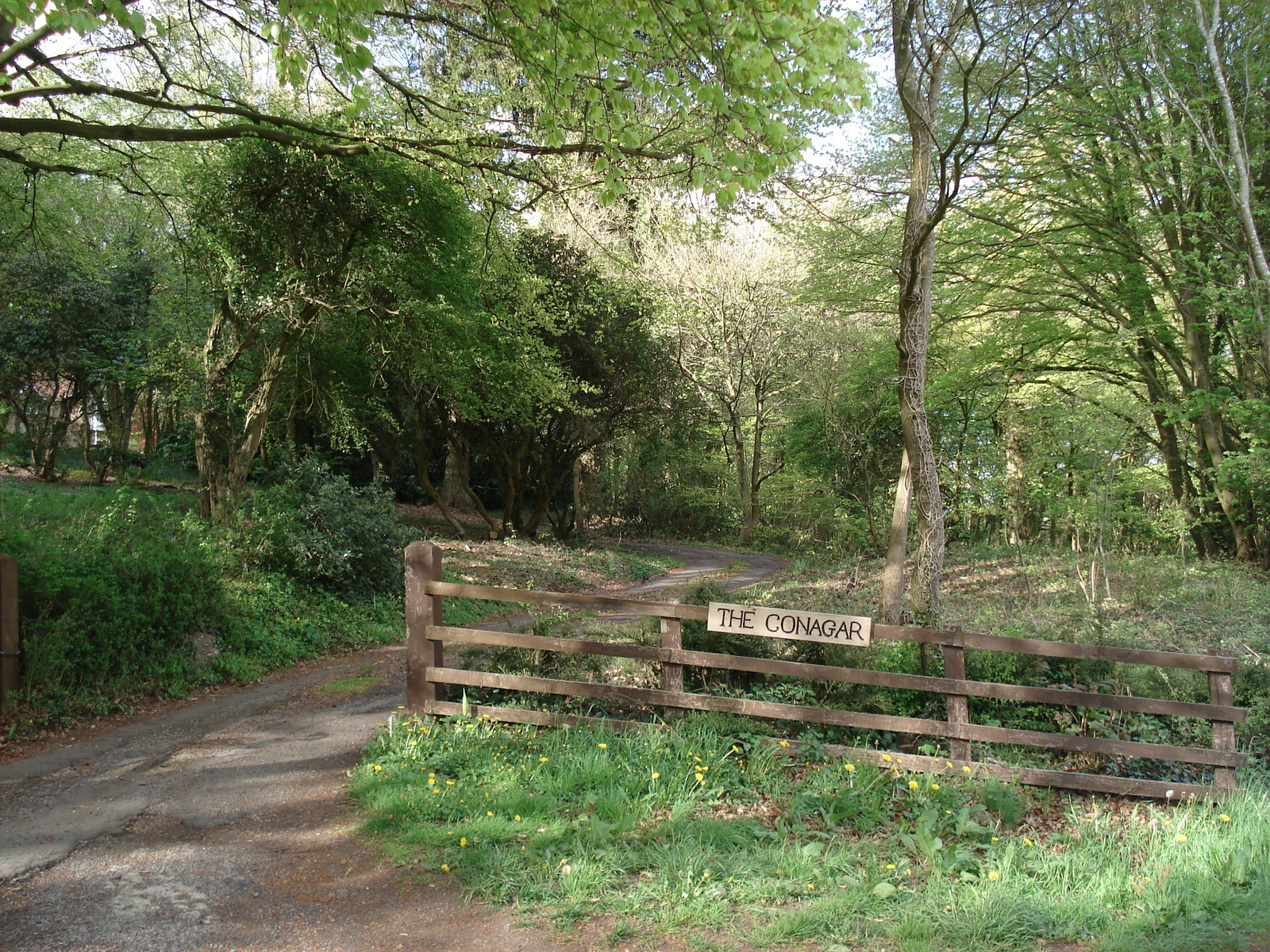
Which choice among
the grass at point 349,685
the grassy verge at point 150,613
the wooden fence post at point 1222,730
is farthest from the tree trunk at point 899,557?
the grassy verge at point 150,613

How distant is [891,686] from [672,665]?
145 centimetres

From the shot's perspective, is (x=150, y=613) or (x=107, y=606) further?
(x=150, y=613)

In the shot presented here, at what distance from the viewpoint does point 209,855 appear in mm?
4121

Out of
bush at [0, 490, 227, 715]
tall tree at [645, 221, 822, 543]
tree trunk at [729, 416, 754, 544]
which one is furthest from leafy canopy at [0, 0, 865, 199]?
tree trunk at [729, 416, 754, 544]

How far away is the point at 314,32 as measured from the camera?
357 inches

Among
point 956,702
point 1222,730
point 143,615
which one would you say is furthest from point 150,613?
point 1222,730

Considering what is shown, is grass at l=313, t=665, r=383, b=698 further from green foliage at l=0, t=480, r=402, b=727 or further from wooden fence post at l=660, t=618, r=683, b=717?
wooden fence post at l=660, t=618, r=683, b=717

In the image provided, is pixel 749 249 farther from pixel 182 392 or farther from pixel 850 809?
pixel 850 809

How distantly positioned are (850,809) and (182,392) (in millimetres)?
11401

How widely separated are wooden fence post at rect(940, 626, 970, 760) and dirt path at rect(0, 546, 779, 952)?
298 cm

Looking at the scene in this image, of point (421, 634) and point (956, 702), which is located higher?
point (421, 634)

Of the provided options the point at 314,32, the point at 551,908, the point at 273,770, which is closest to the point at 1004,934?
the point at 551,908

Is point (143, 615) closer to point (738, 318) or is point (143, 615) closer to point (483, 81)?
point (483, 81)

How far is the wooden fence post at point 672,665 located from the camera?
5359 millimetres
